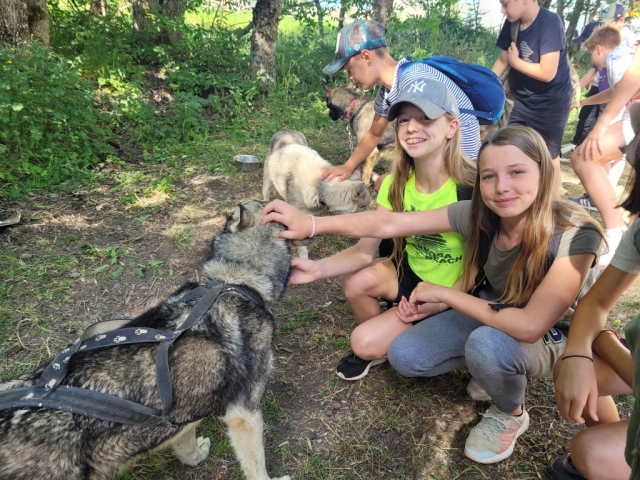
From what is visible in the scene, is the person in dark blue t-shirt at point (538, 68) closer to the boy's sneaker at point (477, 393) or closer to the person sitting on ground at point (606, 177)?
the person sitting on ground at point (606, 177)

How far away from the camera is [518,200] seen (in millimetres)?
1984

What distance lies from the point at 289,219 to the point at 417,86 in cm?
114

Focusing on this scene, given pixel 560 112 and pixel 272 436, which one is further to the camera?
pixel 560 112

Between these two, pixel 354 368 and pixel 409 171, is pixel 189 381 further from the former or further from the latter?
pixel 409 171

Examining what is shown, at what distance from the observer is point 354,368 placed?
2.83m

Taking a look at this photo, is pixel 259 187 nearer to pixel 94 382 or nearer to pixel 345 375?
pixel 345 375

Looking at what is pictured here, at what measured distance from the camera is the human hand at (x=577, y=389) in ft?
5.61

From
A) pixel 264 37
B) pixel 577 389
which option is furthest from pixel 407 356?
pixel 264 37

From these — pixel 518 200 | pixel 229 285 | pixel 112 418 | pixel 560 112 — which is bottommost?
pixel 112 418

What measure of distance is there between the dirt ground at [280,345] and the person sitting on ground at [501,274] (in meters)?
0.28

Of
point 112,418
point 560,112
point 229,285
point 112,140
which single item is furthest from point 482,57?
point 112,418

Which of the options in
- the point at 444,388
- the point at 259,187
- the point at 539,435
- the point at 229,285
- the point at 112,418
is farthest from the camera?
the point at 259,187

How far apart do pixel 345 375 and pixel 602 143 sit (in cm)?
301

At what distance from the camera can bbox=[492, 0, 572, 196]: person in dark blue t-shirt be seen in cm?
386
